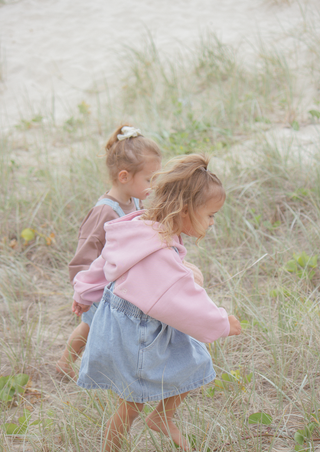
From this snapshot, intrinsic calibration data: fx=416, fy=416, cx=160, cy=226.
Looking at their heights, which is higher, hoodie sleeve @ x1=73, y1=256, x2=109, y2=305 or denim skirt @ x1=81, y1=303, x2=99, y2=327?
hoodie sleeve @ x1=73, y1=256, x2=109, y2=305

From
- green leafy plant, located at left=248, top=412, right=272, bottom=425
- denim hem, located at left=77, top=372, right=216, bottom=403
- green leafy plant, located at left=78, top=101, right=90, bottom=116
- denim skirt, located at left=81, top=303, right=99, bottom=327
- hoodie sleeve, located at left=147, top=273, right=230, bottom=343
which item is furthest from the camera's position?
green leafy plant, located at left=78, top=101, right=90, bottom=116

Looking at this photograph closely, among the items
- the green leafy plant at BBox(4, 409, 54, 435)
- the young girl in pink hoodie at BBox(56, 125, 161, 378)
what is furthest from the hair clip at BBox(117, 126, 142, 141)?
the green leafy plant at BBox(4, 409, 54, 435)

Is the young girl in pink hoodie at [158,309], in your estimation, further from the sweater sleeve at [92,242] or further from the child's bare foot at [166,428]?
the sweater sleeve at [92,242]

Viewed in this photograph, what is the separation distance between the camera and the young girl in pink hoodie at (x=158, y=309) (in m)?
1.21

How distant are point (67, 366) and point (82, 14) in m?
6.60

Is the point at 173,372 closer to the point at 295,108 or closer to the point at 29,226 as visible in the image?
the point at 29,226

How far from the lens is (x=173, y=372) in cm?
133

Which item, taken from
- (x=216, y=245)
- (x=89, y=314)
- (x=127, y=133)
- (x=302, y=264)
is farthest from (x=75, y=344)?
(x=302, y=264)

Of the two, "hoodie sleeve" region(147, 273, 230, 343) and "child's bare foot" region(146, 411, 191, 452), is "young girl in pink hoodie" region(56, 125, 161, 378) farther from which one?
"hoodie sleeve" region(147, 273, 230, 343)

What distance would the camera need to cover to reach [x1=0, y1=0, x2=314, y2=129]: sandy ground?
216 inches

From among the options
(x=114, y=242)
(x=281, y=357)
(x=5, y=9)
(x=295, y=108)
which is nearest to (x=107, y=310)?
(x=114, y=242)

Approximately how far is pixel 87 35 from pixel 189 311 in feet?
21.0

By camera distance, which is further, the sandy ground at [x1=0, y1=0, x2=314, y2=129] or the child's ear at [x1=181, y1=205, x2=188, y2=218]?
the sandy ground at [x1=0, y1=0, x2=314, y2=129]

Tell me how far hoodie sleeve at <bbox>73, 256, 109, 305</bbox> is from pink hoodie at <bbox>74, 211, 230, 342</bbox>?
24 centimetres
